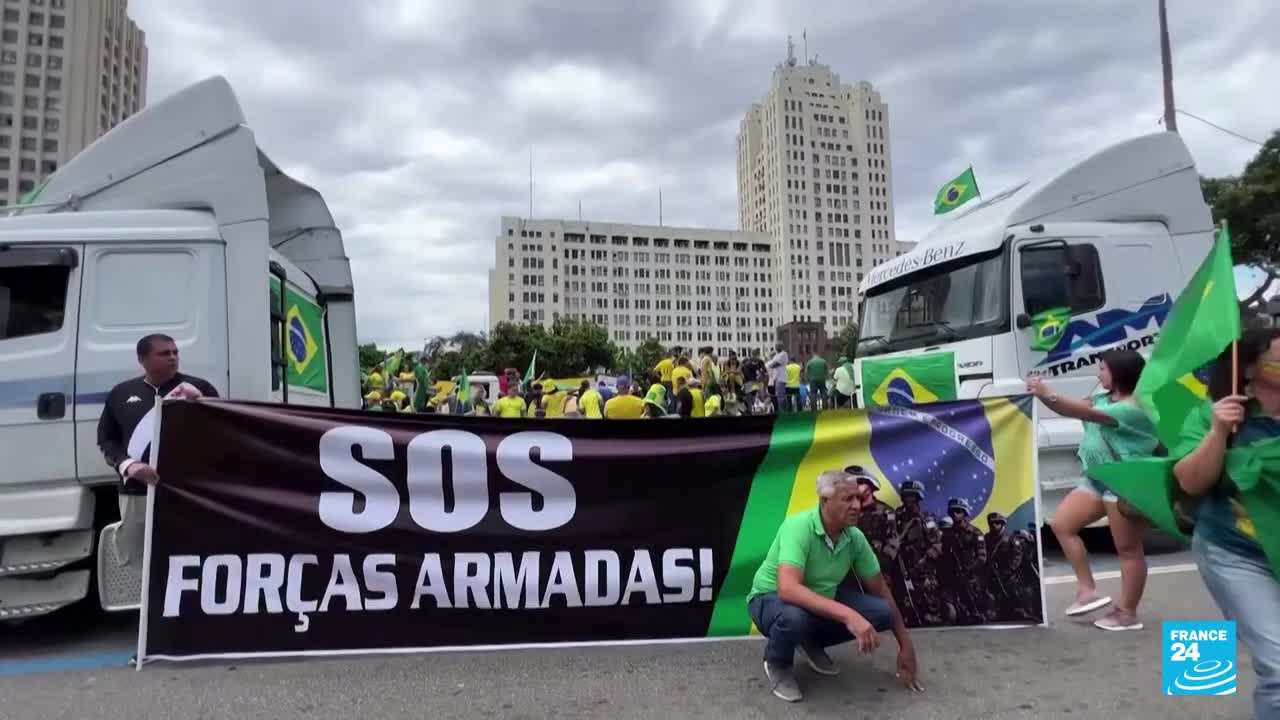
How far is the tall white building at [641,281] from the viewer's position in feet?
476

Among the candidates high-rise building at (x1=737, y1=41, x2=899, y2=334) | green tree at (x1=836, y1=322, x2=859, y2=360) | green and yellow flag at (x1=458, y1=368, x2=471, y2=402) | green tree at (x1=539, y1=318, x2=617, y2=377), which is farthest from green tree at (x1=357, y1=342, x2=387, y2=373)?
high-rise building at (x1=737, y1=41, x2=899, y2=334)

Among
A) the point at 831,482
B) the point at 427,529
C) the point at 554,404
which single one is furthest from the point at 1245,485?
the point at 554,404

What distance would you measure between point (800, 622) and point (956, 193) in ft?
23.8

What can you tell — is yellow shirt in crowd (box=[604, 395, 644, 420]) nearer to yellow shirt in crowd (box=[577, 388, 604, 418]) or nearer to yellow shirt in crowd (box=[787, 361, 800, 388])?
yellow shirt in crowd (box=[577, 388, 604, 418])

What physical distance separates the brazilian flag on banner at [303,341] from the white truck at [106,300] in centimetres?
33

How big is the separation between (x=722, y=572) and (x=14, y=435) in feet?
13.8

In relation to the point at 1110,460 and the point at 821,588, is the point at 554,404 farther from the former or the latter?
the point at 821,588

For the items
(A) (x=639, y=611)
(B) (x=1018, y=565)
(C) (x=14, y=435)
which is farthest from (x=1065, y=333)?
(C) (x=14, y=435)

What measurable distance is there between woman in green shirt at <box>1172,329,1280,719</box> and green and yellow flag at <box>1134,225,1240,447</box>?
0.09 meters

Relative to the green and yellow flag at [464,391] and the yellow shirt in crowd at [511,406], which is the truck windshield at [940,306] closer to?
the yellow shirt in crowd at [511,406]

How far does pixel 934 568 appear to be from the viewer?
4.24 m

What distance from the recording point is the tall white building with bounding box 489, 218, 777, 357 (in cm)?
14512

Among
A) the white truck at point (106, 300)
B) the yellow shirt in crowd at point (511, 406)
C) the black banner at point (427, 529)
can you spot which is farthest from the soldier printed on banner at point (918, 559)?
the yellow shirt in crowd at point (511, 406)

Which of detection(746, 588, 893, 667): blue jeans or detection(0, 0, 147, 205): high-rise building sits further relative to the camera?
detection(0, 0, 147, 205): high-rise building
